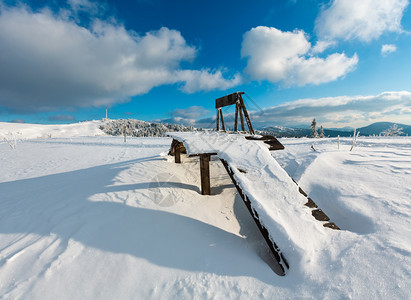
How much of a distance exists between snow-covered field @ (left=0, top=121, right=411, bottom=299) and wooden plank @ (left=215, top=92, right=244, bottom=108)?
4.48 metres

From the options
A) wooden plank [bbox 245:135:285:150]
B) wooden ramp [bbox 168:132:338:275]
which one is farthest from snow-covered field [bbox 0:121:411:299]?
wooden plank [bbox 245:135:285:150]

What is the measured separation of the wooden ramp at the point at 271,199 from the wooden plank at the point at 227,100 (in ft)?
11.8

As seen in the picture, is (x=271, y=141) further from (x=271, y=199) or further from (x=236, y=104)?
(x=236, y=104)

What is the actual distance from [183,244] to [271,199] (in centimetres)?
155

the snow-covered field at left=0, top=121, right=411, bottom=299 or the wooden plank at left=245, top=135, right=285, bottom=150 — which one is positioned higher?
the wooden plank at left=245, top=135, right=285, bottom=150

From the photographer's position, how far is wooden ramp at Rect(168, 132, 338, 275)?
2.18 meters

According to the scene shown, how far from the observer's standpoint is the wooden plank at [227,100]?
7194 mm

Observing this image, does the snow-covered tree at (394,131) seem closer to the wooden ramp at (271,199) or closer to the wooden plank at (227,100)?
the wooden plank at (227,100)

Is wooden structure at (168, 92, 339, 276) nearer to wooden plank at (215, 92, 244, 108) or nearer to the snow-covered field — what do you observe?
the snow-covered field

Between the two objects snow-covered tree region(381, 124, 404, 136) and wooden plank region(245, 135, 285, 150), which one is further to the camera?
snow-covered tree region(381, 124, 404, 136)

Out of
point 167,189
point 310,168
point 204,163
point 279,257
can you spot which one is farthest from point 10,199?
point 310,168

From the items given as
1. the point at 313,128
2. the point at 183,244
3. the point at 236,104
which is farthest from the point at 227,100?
the point at 313,128

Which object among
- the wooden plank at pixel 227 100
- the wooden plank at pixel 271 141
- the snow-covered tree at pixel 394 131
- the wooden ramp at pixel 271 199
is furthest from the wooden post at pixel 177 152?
the snow-covered tree at pixel 394 131

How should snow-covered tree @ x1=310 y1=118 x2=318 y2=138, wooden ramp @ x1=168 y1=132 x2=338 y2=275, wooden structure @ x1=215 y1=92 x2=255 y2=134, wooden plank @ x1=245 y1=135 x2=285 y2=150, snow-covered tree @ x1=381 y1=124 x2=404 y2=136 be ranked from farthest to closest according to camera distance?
snow-covered tree @ x1=310 y1=118 x2=318 y2=138 → snow-covered tree @ x1=381 y1=124 x2=404 y2=136 → wooden structure @ x1=215 y1=92 x2=255 y2=134 → wooden plank @ x1=245 y1=135 x2=285 y2=150 → wooden ramp @ x1=168 y1=132 x2=338 y2=275
